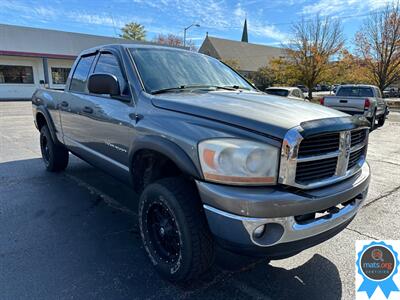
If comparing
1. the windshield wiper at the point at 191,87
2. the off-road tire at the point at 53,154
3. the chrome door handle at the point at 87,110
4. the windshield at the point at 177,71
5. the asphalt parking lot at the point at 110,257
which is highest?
the windshield at the point at 177,71

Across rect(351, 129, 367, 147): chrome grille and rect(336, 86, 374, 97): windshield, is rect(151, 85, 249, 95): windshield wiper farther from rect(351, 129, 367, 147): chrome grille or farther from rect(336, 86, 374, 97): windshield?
rect(336, 86, 374, 97): windshield

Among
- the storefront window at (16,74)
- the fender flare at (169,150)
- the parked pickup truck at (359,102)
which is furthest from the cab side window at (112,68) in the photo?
the storefront window at (16,74)

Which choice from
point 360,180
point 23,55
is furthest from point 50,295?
point 23,55

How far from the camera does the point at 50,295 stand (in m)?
2.43

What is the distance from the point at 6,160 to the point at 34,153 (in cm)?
72

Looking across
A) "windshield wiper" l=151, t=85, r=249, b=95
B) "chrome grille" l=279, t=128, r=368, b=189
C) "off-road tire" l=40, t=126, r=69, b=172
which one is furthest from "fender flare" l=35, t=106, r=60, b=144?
"chrome grille" l=279, t=128, r=368, b=189

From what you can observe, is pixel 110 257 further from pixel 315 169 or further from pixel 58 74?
pixel 58 74

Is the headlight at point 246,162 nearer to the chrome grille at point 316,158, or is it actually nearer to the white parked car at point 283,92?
the chrome grille at point 316,158

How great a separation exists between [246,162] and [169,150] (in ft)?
2.12

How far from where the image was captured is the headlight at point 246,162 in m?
2.04

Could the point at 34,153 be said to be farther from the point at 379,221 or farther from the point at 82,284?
the point at 379,221

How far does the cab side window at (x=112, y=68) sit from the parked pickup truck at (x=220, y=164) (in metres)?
0.02

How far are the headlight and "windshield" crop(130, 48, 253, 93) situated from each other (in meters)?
1.25

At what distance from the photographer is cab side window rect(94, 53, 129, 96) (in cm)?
315
